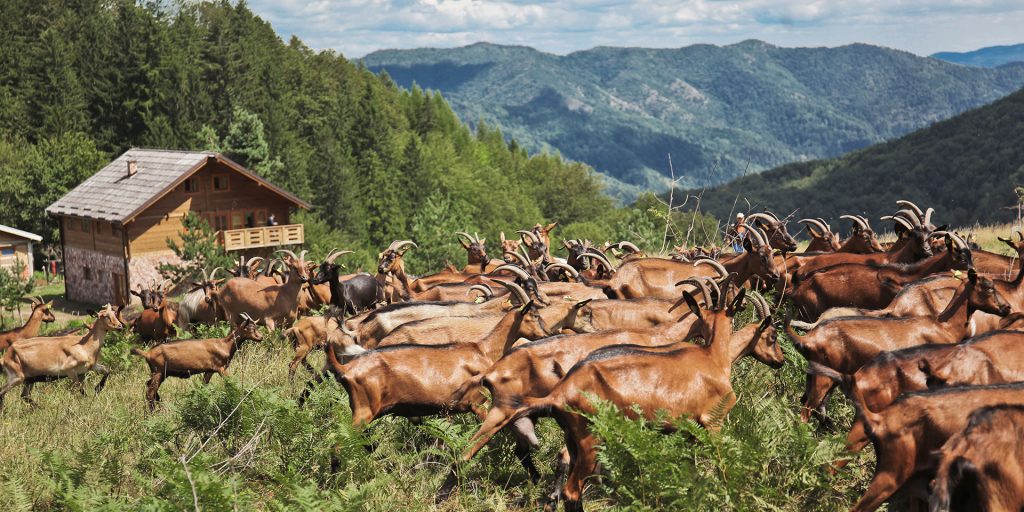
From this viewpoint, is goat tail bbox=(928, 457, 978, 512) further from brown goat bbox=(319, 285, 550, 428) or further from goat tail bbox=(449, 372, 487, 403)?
brown goat bbox=(319, 285, 550, 428)

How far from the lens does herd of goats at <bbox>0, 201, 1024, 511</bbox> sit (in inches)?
257

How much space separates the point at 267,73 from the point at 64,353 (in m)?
67.6

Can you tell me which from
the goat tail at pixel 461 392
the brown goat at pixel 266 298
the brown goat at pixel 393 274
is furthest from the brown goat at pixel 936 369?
the brown goat at pixel 266 298

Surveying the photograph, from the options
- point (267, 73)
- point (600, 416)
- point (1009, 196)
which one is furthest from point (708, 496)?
point (267, 73)

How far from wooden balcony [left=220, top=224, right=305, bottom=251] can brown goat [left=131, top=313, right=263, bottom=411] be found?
3665 cm

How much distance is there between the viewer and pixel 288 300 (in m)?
18.5

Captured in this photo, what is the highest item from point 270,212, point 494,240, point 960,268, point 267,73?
point 267,73

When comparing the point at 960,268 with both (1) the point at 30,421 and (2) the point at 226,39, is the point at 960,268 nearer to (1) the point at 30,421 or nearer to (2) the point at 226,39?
(1) the point at 30,421

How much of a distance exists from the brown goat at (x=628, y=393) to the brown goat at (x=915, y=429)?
1.38 meters

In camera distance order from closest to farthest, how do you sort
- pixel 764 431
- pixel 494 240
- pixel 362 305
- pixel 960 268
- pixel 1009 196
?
pixel 764 431 → pixel 960 268 → pixel 362 305 → pixel 1009 196 → pixel 494 240

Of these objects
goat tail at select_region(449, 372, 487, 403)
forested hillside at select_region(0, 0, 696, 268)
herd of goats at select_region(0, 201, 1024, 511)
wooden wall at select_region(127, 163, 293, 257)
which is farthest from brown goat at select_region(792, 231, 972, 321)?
wooden wall at select_region(127, 163, 293, 257)

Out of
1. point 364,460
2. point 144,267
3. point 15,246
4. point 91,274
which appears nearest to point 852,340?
point 364,460

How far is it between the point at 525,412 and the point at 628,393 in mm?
867

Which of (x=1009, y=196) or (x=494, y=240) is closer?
(x=1009, y=196)
